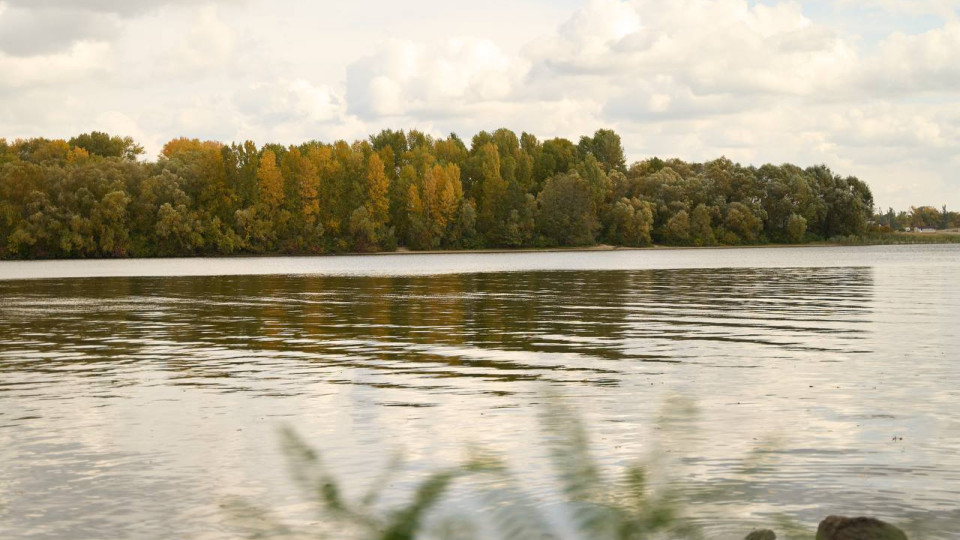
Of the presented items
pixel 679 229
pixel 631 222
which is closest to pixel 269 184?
pixel 631 222

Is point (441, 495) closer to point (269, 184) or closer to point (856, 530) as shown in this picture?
point (856, 530)

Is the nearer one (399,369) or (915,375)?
(915,375)

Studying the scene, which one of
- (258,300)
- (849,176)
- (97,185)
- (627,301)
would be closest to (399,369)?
(627,301)

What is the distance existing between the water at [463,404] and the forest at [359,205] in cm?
13232

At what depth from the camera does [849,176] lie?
196000 millimetres

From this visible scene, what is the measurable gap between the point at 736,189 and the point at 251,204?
301ft

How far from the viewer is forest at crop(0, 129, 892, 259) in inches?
6491

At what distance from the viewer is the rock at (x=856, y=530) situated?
198 inches

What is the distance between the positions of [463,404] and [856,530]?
13052 mm

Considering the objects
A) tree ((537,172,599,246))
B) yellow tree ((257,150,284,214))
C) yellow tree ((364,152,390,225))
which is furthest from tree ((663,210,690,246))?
yellow tree ((257,150,284,214))

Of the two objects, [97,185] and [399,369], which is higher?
[97,185]

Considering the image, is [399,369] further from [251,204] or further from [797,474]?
[251,204]

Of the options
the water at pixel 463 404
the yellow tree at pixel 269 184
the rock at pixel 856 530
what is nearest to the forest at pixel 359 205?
the yellow tree at pixel 269 184

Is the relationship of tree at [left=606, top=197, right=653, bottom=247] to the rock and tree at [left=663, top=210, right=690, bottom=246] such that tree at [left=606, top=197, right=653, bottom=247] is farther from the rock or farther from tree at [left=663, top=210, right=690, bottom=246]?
the rock
